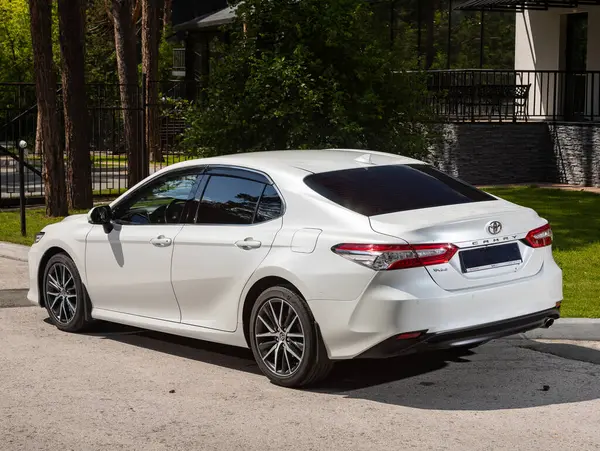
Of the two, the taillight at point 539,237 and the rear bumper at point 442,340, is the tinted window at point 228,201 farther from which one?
the taillight at point 539,237

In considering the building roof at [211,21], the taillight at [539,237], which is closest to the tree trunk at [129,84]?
the building roof at [211,21]

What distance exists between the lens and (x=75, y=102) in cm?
1895

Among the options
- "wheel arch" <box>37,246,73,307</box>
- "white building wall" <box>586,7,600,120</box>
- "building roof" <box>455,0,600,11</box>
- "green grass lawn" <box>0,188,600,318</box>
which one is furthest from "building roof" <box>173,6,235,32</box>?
"wheel arch" <box>37,246,73,307</box>

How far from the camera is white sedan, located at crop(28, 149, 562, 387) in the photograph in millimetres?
7199

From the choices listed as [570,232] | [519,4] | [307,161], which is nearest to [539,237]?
[307,161]

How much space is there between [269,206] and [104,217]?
1.74m

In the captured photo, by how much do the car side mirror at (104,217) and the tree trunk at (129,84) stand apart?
12.1 m

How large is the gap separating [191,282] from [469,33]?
2313cm

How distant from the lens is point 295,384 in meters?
7.66

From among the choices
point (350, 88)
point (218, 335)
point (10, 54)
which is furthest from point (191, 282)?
point (10, 54)

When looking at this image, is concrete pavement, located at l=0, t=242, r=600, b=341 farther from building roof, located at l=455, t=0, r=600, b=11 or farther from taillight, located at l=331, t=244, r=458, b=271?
building roof, located at l=455, t=0, r=600, b=11

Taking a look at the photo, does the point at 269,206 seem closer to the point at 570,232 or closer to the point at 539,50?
the point at 570,232

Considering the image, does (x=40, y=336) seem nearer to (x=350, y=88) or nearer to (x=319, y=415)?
(x=319, y=415)

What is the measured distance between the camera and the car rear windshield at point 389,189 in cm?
774
